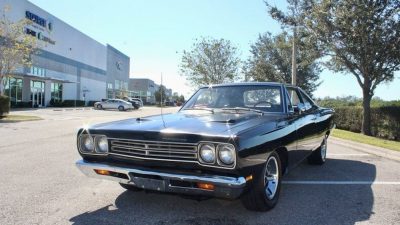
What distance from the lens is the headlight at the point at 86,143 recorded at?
15.1 feet

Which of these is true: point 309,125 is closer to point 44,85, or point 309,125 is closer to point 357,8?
point 357,8

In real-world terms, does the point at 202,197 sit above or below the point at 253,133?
below

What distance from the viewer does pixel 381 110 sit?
53.1ft

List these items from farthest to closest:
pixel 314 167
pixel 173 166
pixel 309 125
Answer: pixel 314 167, pixel 309 125, pixel 173 166

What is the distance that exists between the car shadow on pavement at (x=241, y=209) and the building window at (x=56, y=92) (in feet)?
166

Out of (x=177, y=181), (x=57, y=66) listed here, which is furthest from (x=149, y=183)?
(x=57, y=66)

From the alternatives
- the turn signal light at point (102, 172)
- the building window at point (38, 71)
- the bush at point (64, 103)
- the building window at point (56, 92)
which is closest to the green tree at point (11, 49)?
the building window at point (38, 71)

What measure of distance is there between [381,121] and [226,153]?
14326mm

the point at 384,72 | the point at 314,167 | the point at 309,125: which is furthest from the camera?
the point at 384,72

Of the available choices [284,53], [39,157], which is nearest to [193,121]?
[39,157]

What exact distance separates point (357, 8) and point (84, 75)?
184 ft

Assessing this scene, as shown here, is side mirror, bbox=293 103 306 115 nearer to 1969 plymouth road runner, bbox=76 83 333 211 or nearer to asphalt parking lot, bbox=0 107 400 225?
1969 plymouth road runner, bbox=76 83 333 211

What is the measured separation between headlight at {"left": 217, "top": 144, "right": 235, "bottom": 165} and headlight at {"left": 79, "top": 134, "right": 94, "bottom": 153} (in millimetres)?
1601

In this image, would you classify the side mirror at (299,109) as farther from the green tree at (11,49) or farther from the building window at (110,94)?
the building window at (110,94)
